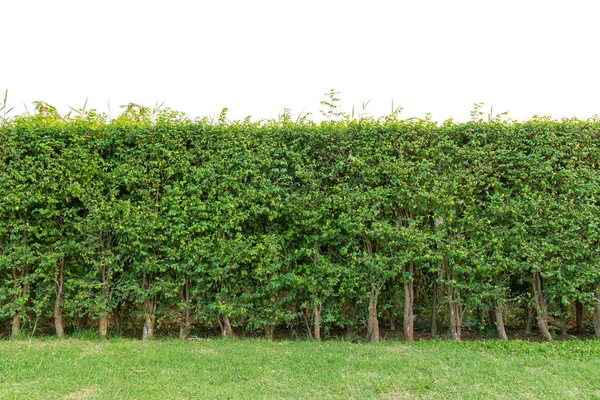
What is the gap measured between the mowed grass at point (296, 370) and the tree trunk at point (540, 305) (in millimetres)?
250

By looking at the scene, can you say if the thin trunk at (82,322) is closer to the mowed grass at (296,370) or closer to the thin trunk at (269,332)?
the mowed grass at (296,370)

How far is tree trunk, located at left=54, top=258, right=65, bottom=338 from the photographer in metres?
5.07

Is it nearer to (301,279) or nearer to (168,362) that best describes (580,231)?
(301,279)

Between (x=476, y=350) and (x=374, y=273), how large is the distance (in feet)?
4.83

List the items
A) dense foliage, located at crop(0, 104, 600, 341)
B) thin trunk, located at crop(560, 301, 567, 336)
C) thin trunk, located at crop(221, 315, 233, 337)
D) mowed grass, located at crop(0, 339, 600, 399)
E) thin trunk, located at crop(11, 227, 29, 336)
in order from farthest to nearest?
thin trunk, located at crop(560, 301, 567, 336), thin trunk, located at crop(221, 315, 233, 337), thin trunk, located at crop(11, 227, 29, 336), dense foliage, located at crop(0, 104, 600, 341), mowed grass, located at crop(0, 339, 600, 399)

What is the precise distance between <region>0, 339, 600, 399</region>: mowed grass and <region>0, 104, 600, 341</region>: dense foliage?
52 centimetres

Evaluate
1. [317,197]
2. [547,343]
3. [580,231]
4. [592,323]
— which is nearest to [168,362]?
[317,197]

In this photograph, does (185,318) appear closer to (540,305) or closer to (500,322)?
(500,322)

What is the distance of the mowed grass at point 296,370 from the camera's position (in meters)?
3.40

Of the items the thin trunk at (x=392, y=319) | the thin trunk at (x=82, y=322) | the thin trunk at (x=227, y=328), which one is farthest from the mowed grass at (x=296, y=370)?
the thin trunk at (x=392, y=319)

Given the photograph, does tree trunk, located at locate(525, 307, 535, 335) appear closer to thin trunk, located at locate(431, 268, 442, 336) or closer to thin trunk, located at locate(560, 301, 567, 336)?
thin trunk, located at locate(560, 301, 567, 336)

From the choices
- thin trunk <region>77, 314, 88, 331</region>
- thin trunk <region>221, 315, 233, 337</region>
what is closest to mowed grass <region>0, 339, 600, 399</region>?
thin trunk <region>221, 315, 233, 337</region>

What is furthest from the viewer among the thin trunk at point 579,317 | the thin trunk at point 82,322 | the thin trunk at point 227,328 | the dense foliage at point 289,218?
the thin trunk at point 579,317

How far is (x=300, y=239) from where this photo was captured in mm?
5070
